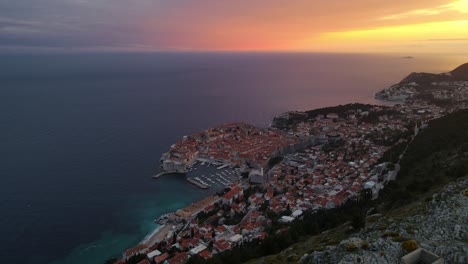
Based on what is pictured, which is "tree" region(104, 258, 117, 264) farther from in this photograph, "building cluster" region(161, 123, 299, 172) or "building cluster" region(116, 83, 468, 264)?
"building cluster" region(161, 123, 299, 172)

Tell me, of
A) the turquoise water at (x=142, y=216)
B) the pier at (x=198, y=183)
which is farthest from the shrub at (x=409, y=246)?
the pier at (x=198, y=183)

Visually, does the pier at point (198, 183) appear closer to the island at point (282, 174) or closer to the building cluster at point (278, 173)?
the island at point (282, 174)

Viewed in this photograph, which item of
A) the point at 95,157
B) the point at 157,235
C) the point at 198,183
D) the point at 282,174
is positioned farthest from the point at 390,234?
the point at 95,157

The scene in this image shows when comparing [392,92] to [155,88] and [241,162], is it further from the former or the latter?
[155,88]

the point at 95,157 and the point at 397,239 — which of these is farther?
the point at 95,157

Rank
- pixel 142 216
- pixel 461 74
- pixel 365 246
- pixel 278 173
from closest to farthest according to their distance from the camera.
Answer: pixel 365 246
pixel 142 216
pixel 278 173
pixel 461 74

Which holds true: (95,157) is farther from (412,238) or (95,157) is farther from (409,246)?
(409,246)
